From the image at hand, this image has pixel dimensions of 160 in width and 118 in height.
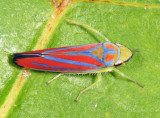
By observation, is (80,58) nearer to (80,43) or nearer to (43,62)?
(80,43)

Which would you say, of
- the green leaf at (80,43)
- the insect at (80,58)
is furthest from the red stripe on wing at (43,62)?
the green leaf at (80,43)

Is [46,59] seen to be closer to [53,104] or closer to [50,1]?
[53,104]

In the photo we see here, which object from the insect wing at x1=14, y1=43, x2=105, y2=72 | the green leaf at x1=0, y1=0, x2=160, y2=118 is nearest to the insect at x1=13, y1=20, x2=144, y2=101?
the insect wing at x1=14, y1=43, x2=105, y2=72

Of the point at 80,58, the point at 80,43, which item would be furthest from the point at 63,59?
the point at 80,43

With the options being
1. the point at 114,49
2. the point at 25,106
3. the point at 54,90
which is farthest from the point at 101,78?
the point at 25,106

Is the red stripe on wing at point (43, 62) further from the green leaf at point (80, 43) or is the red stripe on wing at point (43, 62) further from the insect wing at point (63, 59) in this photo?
the green leaf at point (80, 43)

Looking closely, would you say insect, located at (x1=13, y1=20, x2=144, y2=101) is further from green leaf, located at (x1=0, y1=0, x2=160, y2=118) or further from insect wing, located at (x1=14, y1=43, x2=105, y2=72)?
green leaf, located at (x1=0, y1=0, x2=160, y2=118)
